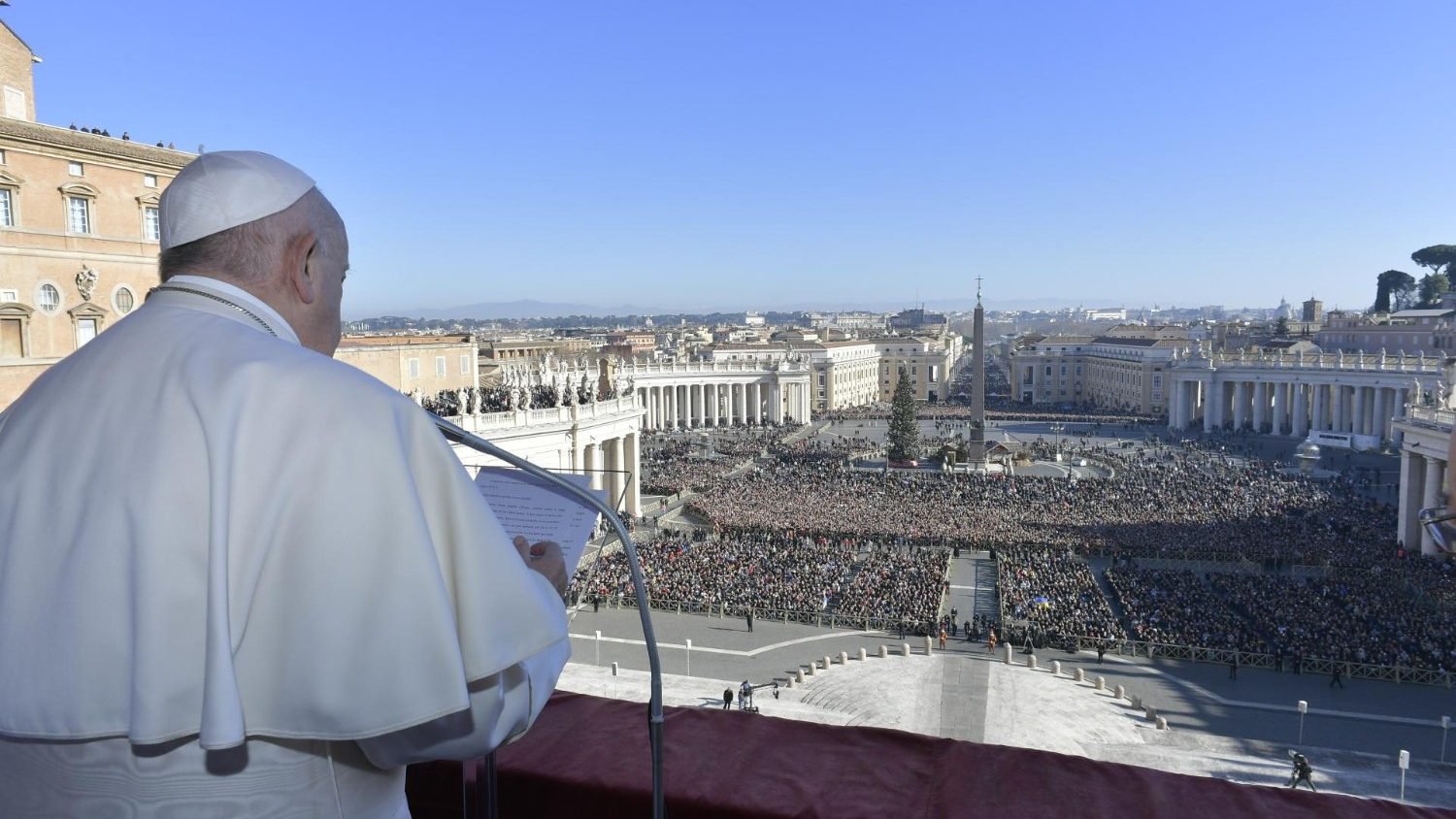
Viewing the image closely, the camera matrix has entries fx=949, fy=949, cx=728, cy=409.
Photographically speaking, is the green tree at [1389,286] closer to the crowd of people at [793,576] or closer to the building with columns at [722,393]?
the building with columns at [722,393]

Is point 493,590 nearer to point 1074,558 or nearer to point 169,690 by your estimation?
point 169,690

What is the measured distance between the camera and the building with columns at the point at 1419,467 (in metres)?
27.4

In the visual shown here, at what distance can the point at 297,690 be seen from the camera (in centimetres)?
129

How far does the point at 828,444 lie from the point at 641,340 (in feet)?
248

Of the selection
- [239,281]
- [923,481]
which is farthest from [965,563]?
[239,281]

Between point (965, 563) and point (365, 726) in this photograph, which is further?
point (965, 563)

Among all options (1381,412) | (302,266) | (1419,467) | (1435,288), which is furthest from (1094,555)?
(1435,288)

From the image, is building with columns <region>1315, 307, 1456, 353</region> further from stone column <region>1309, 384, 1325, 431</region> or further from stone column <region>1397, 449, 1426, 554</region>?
stone column <region>1397, 449, 1426, 554</region>

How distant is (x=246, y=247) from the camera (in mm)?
1658

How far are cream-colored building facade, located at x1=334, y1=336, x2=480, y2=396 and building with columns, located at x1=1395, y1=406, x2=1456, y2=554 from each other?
97.8 feet

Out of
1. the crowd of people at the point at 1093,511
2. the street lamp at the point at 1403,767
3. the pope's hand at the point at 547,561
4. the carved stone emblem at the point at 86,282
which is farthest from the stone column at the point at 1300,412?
the pope's hand at the point at 547,561

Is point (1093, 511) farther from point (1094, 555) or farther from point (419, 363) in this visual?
point (419, 363)

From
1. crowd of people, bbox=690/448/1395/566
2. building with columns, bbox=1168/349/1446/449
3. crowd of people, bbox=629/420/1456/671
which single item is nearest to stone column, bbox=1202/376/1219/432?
building with columns, bbox=1168/349/1446/449

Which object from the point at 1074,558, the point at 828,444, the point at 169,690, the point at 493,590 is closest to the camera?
the point at 169,690
